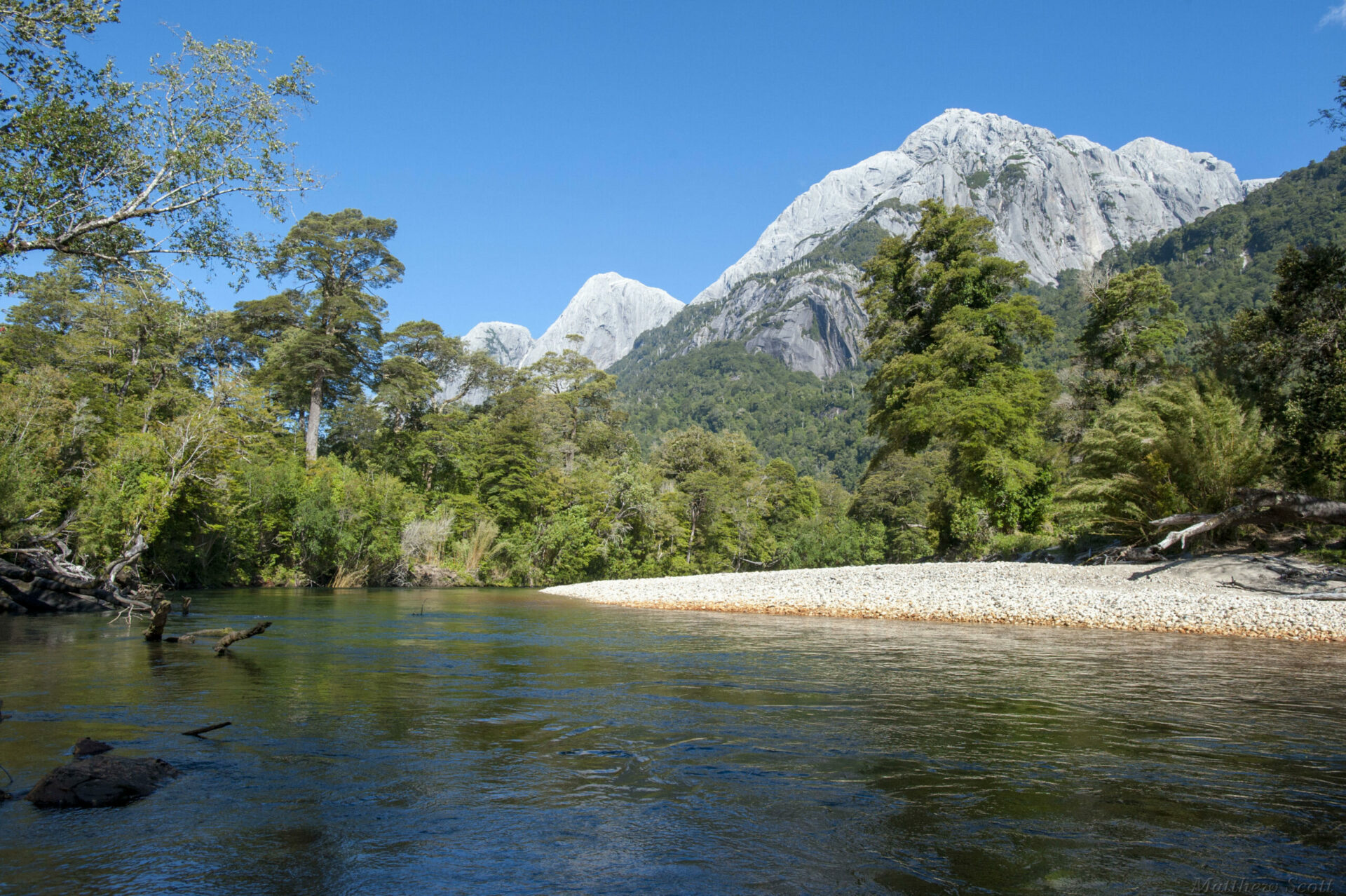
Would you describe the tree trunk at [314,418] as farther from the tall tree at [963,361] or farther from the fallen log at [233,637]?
the fallen log at [233,637]

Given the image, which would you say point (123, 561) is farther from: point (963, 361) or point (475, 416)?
point (475, 416)

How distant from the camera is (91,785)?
4.55 m

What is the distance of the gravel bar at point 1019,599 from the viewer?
13.8m

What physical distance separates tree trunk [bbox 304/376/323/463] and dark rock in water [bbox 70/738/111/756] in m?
36.2

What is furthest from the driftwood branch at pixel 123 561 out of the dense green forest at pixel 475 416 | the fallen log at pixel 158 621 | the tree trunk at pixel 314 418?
the tree trunk at pixel 314 418

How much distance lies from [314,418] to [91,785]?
39.6 meters

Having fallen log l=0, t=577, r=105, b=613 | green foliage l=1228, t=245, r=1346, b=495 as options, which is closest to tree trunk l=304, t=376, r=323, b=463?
fallen log l=0, t=577, r=105, b=613

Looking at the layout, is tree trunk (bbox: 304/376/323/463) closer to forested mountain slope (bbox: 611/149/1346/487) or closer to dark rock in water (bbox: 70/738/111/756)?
dark rock in water (bbox: 70/738/111/756)

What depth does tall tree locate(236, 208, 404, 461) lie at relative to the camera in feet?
130

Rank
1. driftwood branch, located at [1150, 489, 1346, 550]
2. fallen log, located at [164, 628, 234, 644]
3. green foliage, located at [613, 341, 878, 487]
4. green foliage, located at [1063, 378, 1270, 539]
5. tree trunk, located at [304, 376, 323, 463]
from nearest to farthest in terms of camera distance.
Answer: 1. fallen log, located at [164, 628, 234, 644]
2. driftwood branch, located at [1150, 489, 1346, 550]
3. green foliage, located at [1063, 378, 1270, 539]
4. tree trunk, located at [304, 376, 323, 463]
5. green foliage, located at [613, 341, 878, 487]

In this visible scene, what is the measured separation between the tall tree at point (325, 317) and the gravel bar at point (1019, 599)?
79.2ft

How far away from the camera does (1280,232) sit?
363ft

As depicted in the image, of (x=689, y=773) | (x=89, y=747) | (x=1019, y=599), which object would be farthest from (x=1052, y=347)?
(x=89, y=747)

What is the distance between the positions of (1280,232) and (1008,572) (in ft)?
424
